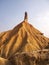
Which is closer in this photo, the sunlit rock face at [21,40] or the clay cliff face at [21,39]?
the sunlit rock face at [21,40]

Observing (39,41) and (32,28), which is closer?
(39,41)

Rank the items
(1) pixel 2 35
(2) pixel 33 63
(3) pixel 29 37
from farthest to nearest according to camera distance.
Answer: (1) pixel 2 35 < (3) pixel 29 37 < (2) pixel 33 63

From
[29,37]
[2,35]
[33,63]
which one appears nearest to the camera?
[33,63]

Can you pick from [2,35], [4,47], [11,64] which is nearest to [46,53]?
[11,64]

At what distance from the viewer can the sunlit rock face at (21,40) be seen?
83875 millimetres

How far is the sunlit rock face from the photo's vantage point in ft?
275

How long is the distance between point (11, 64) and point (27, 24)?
63.8 meters

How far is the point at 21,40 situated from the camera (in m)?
93.4

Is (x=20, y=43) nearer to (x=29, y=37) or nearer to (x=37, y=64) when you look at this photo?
(x=29, y=37)

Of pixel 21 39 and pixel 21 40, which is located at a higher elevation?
pixel 21 39

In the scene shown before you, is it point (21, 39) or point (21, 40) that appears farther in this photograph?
point (21, 39)

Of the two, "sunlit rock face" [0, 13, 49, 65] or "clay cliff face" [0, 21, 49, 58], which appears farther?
"clay cliff face" [0, 21, 49, 58]

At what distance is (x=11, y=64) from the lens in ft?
133

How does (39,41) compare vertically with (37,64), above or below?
below
